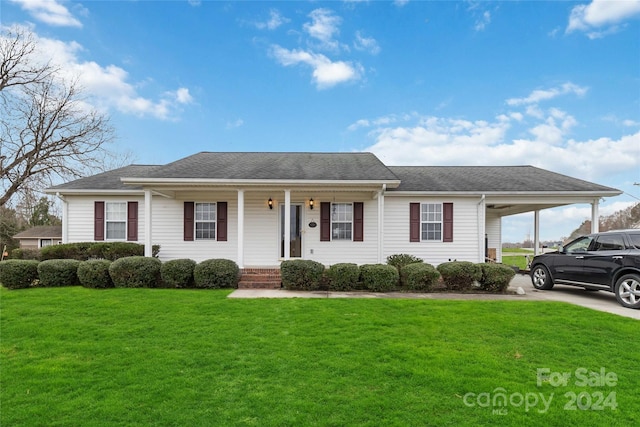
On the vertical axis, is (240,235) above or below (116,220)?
below

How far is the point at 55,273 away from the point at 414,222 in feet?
37.5

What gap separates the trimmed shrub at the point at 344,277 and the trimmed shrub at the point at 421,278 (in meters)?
1.46

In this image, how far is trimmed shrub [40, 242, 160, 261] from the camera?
36.0 ft

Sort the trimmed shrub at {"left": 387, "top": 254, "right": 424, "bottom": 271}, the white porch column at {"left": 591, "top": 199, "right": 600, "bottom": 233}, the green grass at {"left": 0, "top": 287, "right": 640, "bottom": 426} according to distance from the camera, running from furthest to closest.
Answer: the white porch column at {"left": 591, "top": 199, "right": 600, "bottom": 233}
the trimmed shrub at {"left": 387, "top": 254, "right": 424, "bottom": 271}
the green grass at {"left": 0, "top": 287, "right": 640, "bottom": 426}

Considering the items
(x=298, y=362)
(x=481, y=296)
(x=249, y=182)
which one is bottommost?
(x=481, y=296)

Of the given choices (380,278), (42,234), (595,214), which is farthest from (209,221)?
(42,234)

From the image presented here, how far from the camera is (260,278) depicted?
9695 millimetres

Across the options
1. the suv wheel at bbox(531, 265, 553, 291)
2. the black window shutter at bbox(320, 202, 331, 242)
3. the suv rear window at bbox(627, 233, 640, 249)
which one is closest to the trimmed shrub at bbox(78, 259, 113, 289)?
the black window shutter at bbox(320, 202, 331, 242)

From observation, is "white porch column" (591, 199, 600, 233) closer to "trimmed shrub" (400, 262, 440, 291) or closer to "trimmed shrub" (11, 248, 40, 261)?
"trimmed shrub" (400, 262, 440, 291)

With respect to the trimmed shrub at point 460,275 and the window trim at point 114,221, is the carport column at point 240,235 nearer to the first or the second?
the window trim at point 114,221

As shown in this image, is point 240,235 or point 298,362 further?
point 240,235

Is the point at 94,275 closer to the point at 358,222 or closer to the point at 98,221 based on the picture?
the point at 98,221

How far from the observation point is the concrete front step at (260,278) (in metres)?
9.29

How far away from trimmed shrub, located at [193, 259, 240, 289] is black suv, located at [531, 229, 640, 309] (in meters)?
9.35
